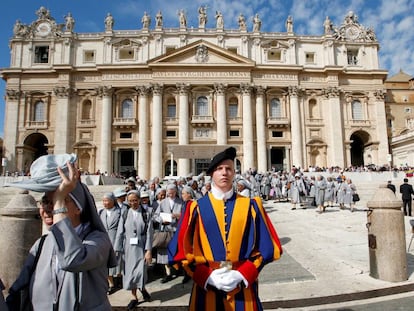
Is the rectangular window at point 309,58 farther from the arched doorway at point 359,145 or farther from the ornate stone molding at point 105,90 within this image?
the ornate stone molding at point 105,90

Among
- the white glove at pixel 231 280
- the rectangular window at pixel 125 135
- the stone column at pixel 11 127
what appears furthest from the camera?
the rectangular window at pixel 125 135

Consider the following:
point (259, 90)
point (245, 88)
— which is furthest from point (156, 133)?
point (259, 90)

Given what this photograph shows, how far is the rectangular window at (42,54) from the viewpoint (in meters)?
37.8

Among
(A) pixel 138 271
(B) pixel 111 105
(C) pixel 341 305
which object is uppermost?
(B) pixel 111 105

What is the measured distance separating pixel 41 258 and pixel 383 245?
223 inches

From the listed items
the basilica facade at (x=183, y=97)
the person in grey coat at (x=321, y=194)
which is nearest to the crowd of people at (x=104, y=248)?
the person in grey coat at (x=321, y=194)

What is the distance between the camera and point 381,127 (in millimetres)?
37719

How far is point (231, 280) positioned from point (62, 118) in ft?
124

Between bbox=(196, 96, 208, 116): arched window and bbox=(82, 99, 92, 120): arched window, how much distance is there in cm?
1352

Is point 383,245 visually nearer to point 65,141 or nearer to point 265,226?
point 265,226

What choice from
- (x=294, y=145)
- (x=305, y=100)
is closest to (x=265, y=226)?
(x=294, y=145)

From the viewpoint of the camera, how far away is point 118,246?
5.52m

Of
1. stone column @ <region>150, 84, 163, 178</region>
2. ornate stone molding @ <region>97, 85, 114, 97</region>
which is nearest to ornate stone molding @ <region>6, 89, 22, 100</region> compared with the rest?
ornate stone molding @ <region>97, 85, 114, 97</region>

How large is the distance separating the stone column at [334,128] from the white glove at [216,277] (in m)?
36.7
